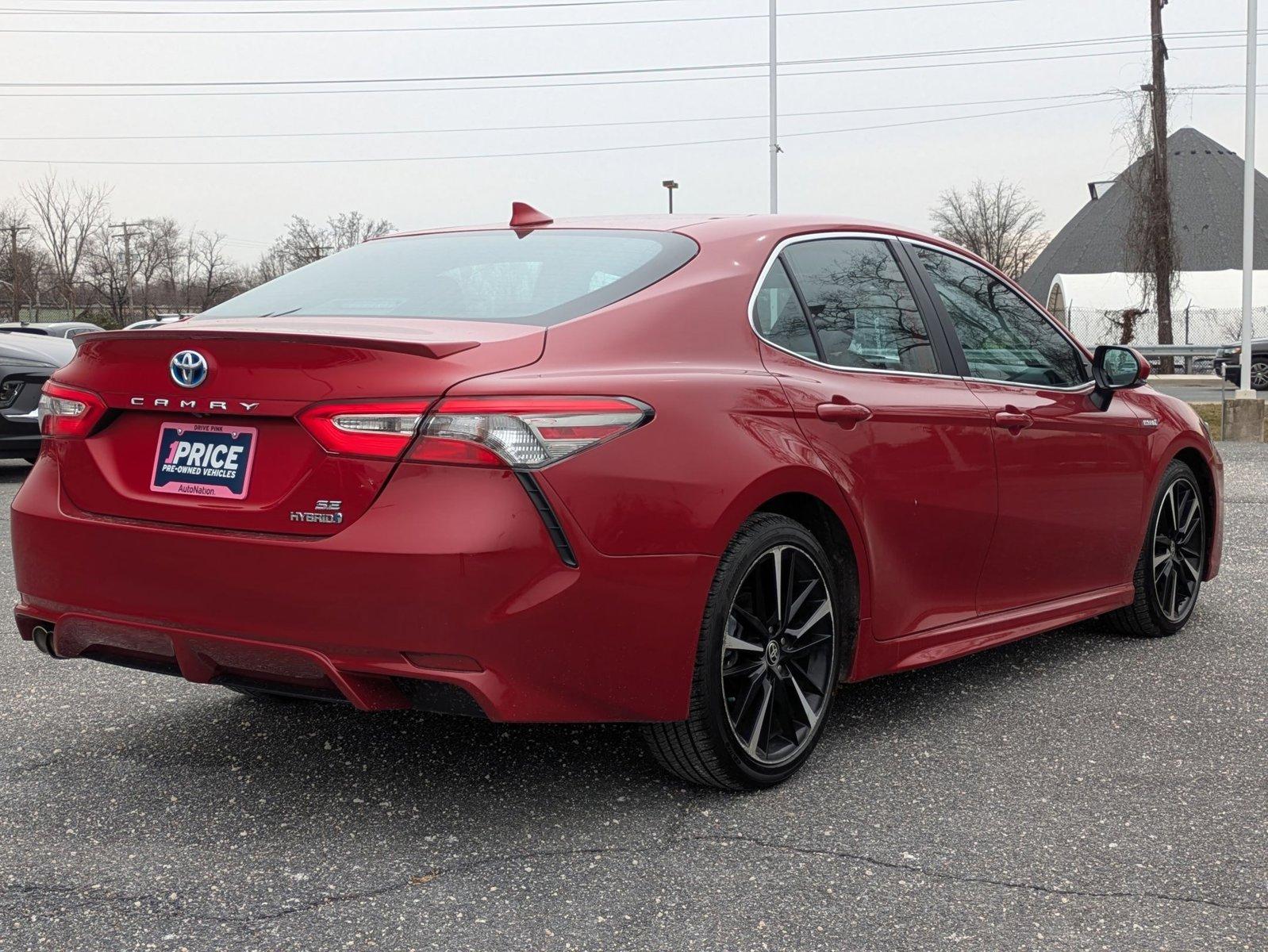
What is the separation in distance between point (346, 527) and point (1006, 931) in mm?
1612

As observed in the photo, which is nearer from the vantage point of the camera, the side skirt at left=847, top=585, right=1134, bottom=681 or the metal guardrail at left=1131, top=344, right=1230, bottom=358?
the side skirt at left=847, top=585, right=1134, bottom=681

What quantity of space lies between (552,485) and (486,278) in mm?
910

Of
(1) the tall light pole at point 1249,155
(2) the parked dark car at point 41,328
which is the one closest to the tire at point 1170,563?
(2) the parked dark car at point 41,328

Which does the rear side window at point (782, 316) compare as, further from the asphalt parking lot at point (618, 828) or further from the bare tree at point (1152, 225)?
the bare tree at point (1152, 225)

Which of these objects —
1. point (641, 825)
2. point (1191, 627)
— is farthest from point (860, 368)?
point (1191, 627)

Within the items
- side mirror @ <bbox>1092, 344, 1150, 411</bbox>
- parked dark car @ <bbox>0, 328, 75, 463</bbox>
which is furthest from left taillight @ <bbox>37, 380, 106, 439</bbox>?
parked dark car @ <bbox>0, 328, 75, 463</bbox>

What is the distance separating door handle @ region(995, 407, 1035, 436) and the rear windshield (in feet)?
4.30

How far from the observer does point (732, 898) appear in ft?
9.85

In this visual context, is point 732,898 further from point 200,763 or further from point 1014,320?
point 1014,320

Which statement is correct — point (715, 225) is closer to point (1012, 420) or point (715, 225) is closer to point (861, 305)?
point (861, 305)

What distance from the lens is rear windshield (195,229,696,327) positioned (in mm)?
3547

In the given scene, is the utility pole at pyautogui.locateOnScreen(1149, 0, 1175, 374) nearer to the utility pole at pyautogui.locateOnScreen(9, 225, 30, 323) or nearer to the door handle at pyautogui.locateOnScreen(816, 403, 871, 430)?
the door handle at pyautogui.locateOnScreen(816, 403, 871, 430)

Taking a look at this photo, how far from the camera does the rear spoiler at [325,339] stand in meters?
3.13

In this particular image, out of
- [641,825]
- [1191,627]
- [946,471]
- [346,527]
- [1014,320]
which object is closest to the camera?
[346,527]
